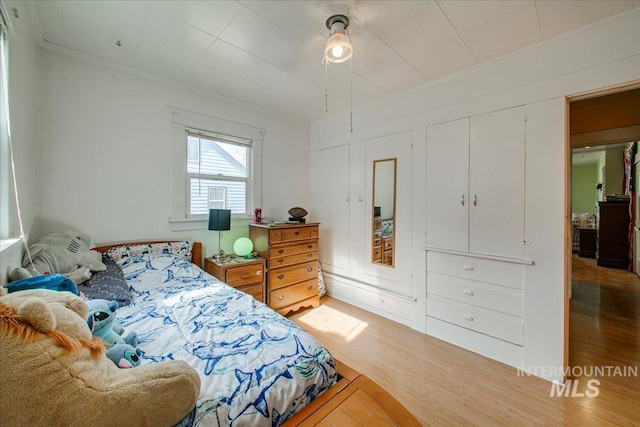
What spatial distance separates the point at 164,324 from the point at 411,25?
2.51 metres

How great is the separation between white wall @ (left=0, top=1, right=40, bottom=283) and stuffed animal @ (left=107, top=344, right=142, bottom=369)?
0.66 meters

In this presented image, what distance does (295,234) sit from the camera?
307 cm

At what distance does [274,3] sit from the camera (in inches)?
61.0

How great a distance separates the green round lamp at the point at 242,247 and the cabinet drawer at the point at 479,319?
6.80 feet

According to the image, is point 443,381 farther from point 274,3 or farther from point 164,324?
point 274,3

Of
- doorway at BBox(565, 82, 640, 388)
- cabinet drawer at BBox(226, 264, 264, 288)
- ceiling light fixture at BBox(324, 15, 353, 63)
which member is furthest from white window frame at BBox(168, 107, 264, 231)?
doorway at BBox(565, 82, 640, 388)

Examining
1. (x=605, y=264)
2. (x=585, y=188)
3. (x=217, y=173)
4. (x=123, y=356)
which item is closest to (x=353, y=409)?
(x=123, y=356)

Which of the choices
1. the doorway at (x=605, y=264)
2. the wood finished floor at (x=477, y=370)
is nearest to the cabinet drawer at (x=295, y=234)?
the wood finished floor at (x=477, y=370)

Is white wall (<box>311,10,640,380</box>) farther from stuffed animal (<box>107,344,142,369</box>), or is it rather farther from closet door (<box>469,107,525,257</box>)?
stuffed animal (<box>107,344,142,369</box>)

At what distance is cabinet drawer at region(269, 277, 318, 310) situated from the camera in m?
2.86

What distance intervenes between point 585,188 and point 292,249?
9619 mm

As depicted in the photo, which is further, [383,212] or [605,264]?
[605,264]

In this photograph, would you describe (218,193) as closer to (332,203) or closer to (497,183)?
(332,203)

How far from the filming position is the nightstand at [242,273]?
2527mm
